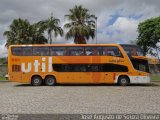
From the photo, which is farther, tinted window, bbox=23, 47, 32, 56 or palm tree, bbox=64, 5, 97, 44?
palm tree, bbox=64, 5, 97, 44

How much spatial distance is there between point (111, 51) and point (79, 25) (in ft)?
71.4

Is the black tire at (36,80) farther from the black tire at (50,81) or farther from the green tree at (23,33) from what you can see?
the green tree at (23,33)

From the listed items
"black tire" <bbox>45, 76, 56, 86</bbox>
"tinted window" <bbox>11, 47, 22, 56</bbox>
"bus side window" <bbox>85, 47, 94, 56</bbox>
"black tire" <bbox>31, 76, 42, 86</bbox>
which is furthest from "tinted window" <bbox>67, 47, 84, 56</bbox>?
"tinted window" <bbox>11, 47, 22, 56</bbox>

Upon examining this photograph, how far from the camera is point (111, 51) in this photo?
28719 mm

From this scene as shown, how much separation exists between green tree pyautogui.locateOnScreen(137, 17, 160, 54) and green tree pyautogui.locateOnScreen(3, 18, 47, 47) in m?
17.4

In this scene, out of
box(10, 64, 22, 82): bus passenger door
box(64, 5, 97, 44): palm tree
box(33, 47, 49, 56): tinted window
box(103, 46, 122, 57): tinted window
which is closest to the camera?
box(103, 46, 122, 57): tinted window

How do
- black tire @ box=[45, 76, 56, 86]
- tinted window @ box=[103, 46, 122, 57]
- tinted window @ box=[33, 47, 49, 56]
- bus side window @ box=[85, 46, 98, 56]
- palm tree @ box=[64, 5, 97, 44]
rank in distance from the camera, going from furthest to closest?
1. palm tree @ box=[64, 5, 97, 44]
2. black tire @ box=[45, 76, 56, 86]
3. tinted window @ box=[33, 47, 49, 56]
4. bus side window @ box=[85, 46, 98, 56]
5. tinted window @ box=[103, 46, 122, 57]

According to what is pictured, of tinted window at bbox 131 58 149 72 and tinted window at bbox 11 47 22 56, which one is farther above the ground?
tinted window at bbox 11 47 22 56

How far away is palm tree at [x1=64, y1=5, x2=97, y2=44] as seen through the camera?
49.0 m

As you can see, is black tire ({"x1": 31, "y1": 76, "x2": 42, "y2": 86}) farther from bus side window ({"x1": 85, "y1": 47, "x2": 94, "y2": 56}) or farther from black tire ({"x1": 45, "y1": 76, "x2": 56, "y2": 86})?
bus side window ({"x1": 85, "y1": 47, "x2": 94, "y2": 56})

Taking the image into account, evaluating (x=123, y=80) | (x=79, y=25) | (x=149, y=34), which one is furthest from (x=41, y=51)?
(x=149, y=34)

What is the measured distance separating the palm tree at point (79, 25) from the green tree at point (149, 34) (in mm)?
12661

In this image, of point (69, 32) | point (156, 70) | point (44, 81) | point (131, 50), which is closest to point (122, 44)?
point (131, 50)

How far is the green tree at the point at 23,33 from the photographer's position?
51.5 meters
